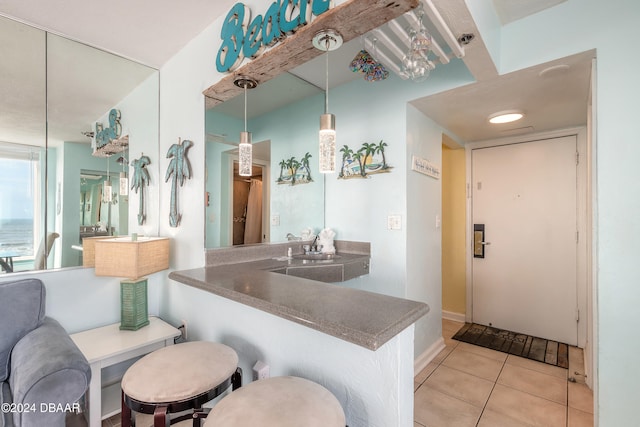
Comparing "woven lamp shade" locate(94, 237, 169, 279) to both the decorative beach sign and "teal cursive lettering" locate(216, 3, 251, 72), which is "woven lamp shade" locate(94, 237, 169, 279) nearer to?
the decorative beach sign

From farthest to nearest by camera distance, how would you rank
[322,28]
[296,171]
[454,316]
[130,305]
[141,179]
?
[454,316]
[296,171]
[141,179]
[130,305]
[322,28]

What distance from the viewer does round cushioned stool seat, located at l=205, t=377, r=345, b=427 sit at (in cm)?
78

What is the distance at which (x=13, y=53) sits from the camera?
1.69 m

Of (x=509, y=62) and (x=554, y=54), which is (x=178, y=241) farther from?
(x=554, y=54)

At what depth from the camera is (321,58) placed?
2.22 metres

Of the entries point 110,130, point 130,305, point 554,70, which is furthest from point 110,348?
point 554,70

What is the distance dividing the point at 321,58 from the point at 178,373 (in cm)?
222

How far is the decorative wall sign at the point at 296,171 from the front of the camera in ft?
8.94

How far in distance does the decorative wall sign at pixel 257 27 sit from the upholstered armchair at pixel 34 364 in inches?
63.6

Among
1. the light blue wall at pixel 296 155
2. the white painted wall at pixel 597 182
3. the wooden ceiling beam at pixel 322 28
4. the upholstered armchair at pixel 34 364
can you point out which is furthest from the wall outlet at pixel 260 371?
the wooden ceiling beam at pixel 322 28

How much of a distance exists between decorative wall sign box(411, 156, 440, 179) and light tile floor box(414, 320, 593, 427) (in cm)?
169

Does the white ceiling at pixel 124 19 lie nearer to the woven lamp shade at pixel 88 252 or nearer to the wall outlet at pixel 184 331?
the woven lamp shade at pixel 88 252

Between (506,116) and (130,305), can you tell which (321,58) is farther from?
(130,305)

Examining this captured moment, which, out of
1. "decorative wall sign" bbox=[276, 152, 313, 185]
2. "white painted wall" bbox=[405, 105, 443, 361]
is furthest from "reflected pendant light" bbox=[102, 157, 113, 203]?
"white painted wall" bbox=[405, 105, 443, 361]
